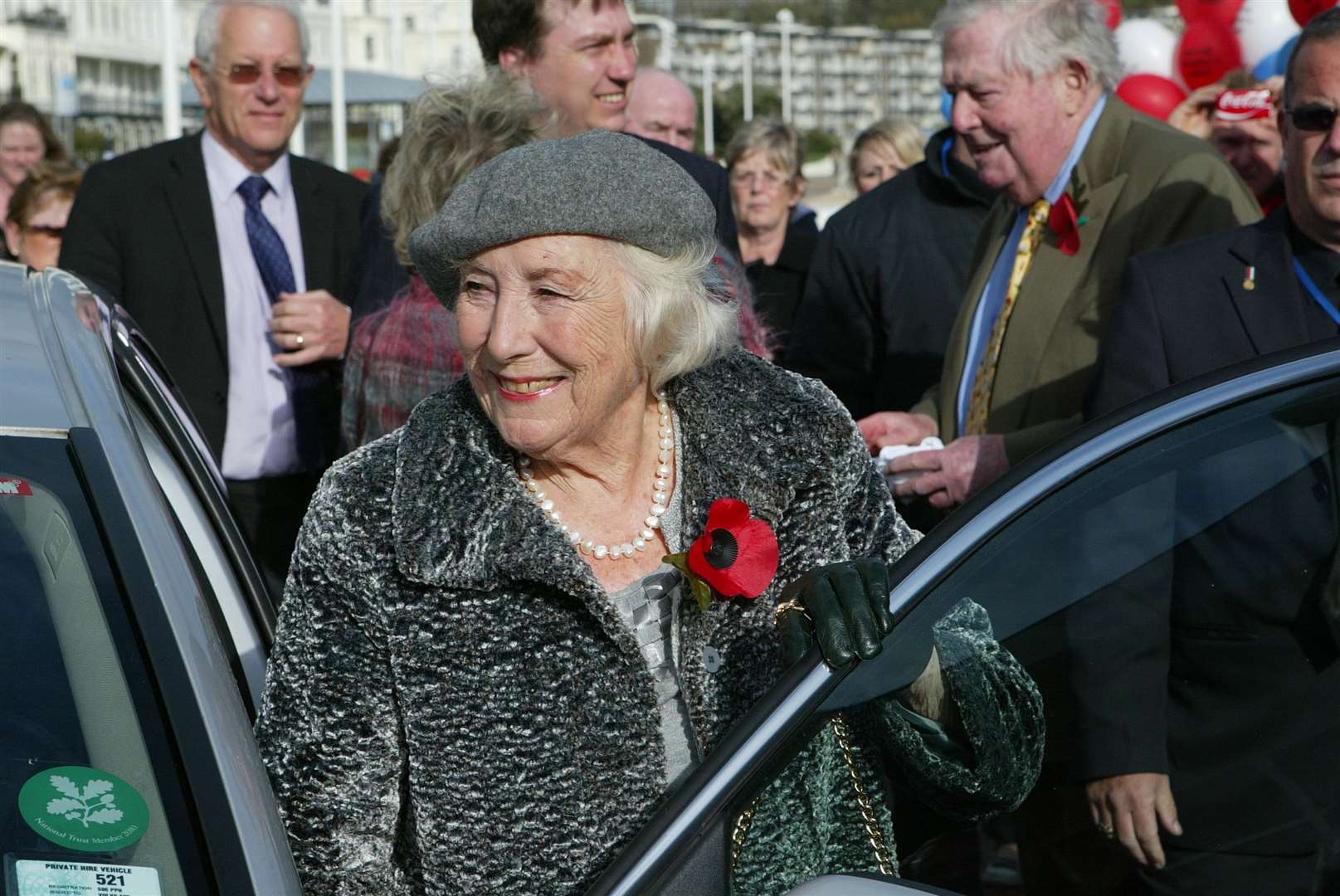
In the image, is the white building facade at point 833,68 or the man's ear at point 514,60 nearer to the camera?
the man's ear at point 514,60

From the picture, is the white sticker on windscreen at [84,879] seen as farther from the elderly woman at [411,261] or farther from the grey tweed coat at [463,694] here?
the elderly woman at [411,261]

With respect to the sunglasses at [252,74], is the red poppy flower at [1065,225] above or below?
below

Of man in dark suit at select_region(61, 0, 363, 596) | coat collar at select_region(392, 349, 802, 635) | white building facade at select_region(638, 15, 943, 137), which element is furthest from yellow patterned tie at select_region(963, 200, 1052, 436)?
white building facade at select_region(638, 15, 943, 137)

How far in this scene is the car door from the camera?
151 centimetres

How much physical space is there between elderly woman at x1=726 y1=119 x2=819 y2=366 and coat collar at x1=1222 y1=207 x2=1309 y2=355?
12.7 feet

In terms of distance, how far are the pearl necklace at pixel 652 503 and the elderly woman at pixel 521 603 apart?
0.13 ft

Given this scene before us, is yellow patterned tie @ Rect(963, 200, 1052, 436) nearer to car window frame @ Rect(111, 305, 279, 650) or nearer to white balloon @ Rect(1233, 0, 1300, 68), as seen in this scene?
car window frame @ Rect(111, 305, 279, 650)

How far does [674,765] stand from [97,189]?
10.0 ft

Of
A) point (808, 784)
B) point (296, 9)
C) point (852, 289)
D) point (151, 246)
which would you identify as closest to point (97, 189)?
point (151, 246)

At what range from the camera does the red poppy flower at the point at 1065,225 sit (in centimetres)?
322

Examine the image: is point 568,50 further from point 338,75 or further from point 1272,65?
point 338,75

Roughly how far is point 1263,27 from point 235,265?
5.60 m

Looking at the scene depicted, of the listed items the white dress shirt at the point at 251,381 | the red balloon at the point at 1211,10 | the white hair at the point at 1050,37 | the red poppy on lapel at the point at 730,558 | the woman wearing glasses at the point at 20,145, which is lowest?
the white dress shirt at the point at 251,381

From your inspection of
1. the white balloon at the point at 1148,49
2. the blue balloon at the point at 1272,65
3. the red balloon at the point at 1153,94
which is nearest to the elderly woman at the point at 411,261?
the blue balloon at the point at 1272,65
